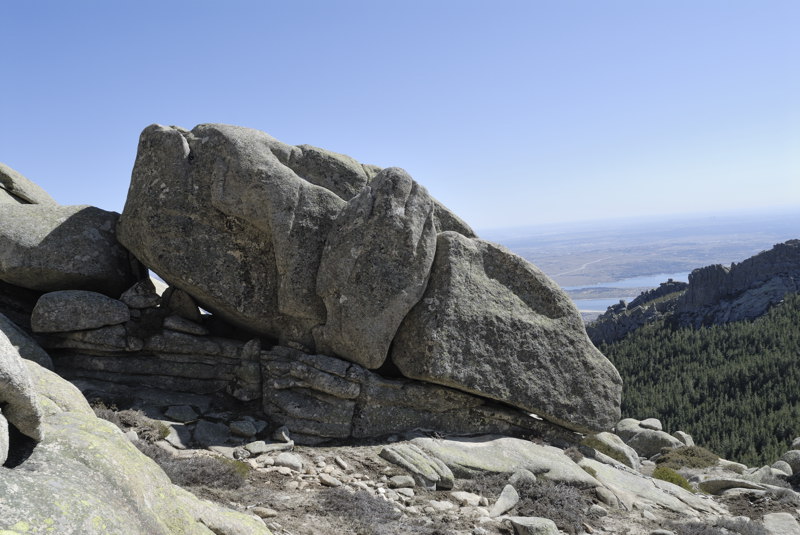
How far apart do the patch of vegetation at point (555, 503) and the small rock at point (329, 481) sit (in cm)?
456

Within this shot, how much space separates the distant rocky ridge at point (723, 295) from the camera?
115 meters

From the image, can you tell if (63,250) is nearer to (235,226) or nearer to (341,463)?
(235,226)

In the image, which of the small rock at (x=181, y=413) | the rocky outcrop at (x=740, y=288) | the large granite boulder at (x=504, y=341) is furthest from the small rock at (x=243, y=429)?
the rocky outcrop at (x=740, y=288)

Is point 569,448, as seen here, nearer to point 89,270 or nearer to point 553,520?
point 553,520

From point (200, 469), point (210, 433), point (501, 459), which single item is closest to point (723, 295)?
point (501, 459)

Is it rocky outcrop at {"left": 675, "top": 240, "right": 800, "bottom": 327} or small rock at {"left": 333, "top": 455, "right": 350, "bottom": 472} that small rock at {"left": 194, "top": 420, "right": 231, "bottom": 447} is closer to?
small rock at {"left": 333, "top": 455, "right": 350, "bottom": 472}

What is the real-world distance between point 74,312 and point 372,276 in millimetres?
9926

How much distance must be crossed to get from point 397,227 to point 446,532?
9.80 m

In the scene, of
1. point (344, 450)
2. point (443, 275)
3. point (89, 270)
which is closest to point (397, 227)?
point (443, 275)

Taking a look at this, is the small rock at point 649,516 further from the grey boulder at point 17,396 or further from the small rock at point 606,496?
the grey boulder at point 17,396

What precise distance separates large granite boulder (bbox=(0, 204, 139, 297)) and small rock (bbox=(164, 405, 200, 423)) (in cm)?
590

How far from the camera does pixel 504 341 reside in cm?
1916

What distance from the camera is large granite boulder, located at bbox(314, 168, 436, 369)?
18281 millimetres

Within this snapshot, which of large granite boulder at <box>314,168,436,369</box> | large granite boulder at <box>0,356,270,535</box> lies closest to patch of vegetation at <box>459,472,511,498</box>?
large granite boulder at <box>314,168,436,369</box>
